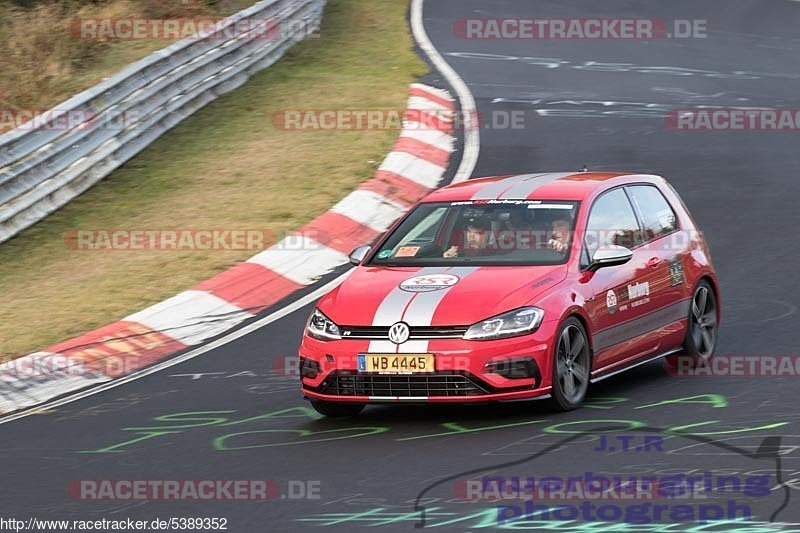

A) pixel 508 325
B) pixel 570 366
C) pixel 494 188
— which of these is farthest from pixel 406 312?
pixel 494 188

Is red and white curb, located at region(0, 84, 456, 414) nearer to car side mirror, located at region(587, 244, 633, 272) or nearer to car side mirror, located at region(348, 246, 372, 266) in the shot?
car side mirror, located at region(348, 246, 372, 266)

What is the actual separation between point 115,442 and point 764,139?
37.1ft

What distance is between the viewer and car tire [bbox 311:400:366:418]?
8.64 m

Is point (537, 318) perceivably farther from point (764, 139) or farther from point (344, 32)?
point (344, 32)

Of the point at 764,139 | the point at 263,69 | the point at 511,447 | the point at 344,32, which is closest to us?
the point at 511,447

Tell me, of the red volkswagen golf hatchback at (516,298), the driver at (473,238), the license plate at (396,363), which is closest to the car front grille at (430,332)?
the red volkswagen golf hatchback at (516,298)

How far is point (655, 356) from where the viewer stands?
9539mm

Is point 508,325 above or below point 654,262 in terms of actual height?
below

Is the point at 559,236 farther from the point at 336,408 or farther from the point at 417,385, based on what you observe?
the point at 336,408

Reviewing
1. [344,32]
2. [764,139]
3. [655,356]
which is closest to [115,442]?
[655,356]

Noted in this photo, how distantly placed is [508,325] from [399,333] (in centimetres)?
63

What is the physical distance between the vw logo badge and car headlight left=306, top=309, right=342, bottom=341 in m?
0.36

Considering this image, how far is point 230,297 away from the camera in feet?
39.6

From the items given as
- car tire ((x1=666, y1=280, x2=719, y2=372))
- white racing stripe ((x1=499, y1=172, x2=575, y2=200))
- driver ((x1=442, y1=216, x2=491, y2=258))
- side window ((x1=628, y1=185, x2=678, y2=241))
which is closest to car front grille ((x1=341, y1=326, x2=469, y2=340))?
driver ((x1=442, y1=216, x2=491, y2=258))
